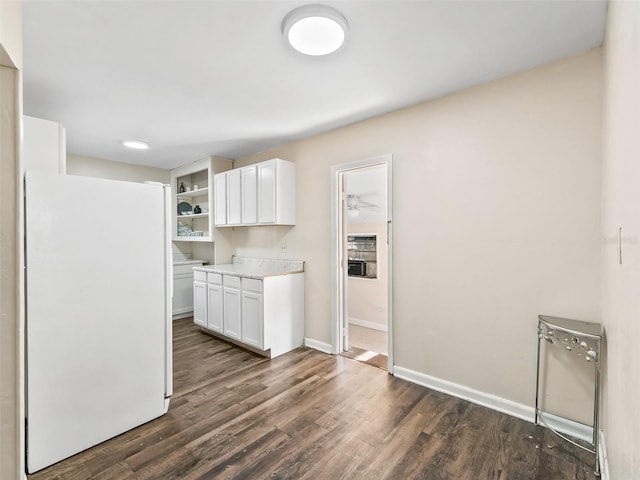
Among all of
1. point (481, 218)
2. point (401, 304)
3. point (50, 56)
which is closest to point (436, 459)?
point (401, 304)

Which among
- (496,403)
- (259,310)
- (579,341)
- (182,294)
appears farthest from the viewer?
(182,294)

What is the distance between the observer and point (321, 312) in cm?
354

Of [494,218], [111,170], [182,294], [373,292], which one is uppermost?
[111,170]

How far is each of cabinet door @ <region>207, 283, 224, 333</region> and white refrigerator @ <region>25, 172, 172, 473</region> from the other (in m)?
1.54

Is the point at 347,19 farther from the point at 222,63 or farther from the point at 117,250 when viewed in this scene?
the point at 117,250

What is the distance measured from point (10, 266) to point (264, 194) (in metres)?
2.68

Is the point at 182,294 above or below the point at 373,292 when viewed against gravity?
below

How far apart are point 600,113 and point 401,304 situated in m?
1.95

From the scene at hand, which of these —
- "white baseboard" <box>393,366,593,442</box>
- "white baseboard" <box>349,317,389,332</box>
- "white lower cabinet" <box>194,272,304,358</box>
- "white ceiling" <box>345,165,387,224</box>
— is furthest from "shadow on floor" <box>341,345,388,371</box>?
"white ceiling" <box>345,165,387,224</box>

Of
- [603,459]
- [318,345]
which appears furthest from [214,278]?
[603,459]

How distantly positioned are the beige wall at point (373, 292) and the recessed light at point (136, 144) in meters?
3.29

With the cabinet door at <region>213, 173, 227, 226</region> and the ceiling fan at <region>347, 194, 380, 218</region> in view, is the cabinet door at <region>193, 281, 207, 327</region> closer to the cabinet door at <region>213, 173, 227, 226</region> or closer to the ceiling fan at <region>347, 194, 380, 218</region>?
the cabinet door at <region>213, 173, 227, 226</region>

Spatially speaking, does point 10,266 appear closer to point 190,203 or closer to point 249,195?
point 249,195

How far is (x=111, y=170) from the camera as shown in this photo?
15.3 ft
